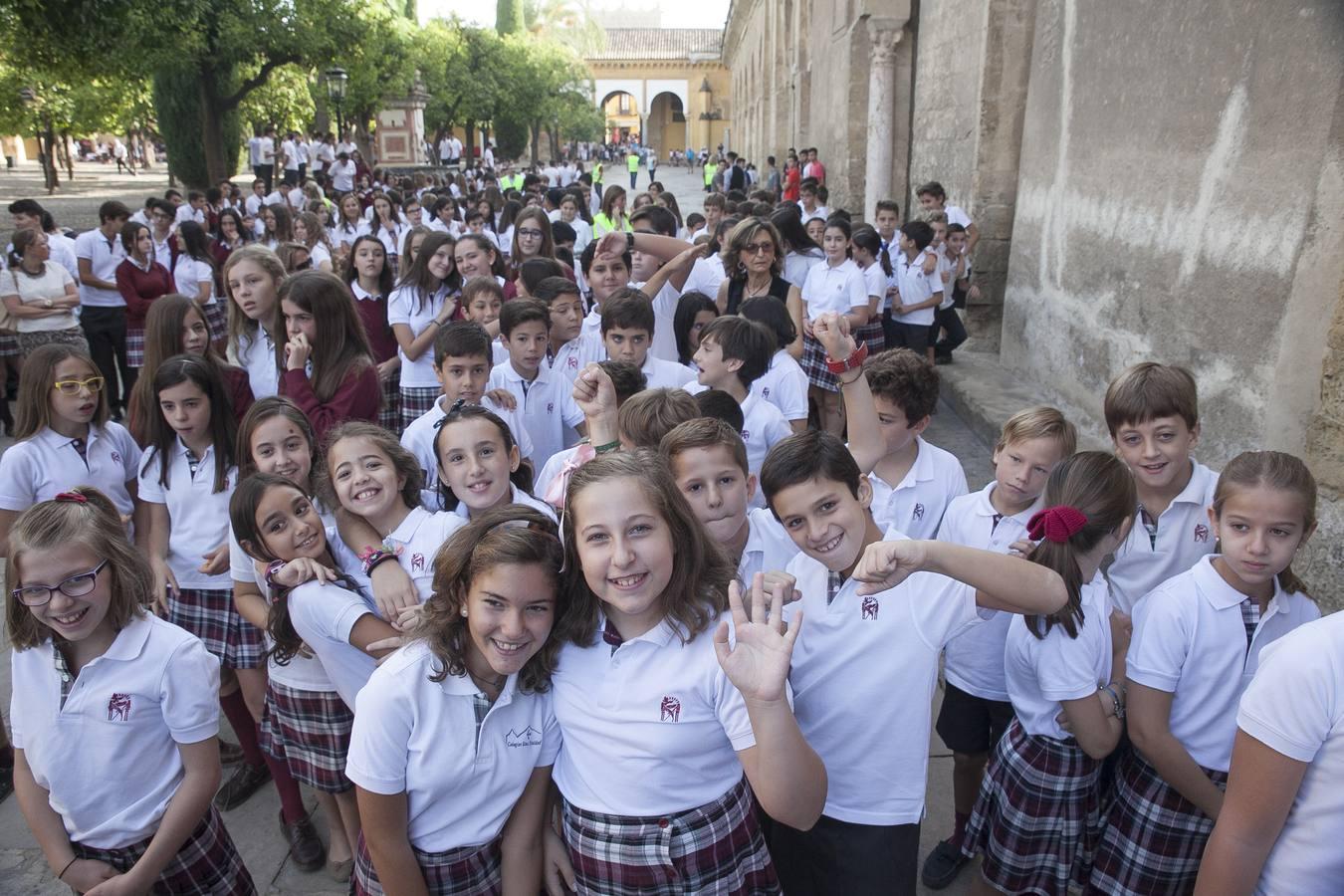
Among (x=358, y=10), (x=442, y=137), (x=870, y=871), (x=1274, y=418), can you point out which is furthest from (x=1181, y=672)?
(x=442, y=137)

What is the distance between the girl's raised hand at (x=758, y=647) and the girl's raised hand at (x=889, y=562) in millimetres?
172

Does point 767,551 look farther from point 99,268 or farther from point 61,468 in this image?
point 99,268

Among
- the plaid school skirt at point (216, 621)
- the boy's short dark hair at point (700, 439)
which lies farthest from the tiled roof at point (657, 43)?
the boy's short dark hair at point (700, 439)

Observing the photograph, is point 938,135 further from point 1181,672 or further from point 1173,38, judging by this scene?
point 1181,672

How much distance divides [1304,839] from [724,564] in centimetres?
115

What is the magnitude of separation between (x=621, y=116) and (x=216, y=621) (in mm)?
83127

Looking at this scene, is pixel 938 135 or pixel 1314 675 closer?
pixel 1314 675

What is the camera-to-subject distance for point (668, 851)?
1802 millimetres

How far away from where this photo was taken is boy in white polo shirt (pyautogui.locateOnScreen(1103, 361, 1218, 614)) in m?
2.64

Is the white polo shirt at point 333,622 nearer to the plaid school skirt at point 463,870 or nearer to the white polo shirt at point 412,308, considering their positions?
the plaid school skirt at point 463,870

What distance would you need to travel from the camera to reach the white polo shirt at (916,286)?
7035mm

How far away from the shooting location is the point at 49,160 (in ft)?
79.7

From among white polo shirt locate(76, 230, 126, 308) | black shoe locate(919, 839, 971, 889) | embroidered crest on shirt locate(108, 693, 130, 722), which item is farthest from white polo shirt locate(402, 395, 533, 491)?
white polo shirt locate(76, 230, 126, 308)

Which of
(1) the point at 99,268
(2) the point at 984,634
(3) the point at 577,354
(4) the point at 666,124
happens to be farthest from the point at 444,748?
(4) the point at 666,124
